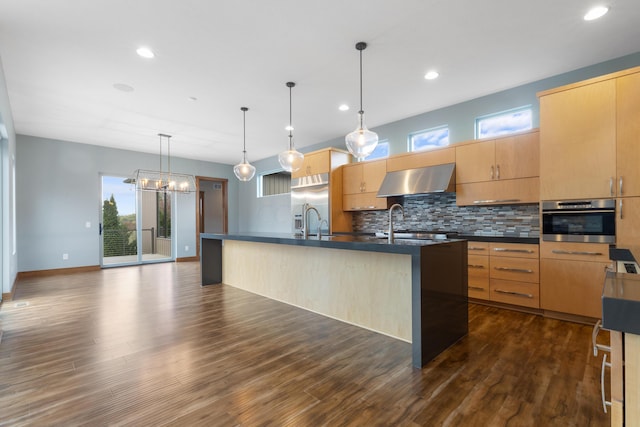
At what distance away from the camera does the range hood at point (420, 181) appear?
13.8 ft

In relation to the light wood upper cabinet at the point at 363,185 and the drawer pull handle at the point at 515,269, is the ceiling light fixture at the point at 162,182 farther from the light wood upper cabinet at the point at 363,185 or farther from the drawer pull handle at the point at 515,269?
the drawer pull handle at the point at 515,269

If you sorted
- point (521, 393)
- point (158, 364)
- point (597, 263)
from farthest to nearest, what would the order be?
point (597, 263) → point (158, 364) → point (521, 393)

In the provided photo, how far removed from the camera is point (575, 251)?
124 inches

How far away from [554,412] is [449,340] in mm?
886

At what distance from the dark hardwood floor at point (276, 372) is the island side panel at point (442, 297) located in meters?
0.13

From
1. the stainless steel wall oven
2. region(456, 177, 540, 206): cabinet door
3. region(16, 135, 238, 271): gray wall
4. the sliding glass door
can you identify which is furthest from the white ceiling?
the sliding glass door

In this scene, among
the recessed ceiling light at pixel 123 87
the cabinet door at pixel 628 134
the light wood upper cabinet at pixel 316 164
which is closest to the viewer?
the cabinet door at pixel 628 134

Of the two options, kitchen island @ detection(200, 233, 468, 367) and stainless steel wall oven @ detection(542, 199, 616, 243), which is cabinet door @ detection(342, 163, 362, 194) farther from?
stainless steel wall oven @ detection(542, 199, 616, 243)

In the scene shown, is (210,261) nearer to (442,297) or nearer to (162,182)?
(162,182)

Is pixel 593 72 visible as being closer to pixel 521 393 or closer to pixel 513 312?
pixel 513 312

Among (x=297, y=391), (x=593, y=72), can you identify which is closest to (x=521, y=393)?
(x=297, y=391)

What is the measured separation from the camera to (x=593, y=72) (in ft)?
11.5

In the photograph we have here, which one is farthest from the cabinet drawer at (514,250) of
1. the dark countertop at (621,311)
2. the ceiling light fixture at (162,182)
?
the ceiling light fixture at (162,182)

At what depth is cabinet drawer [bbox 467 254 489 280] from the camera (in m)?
3.78
